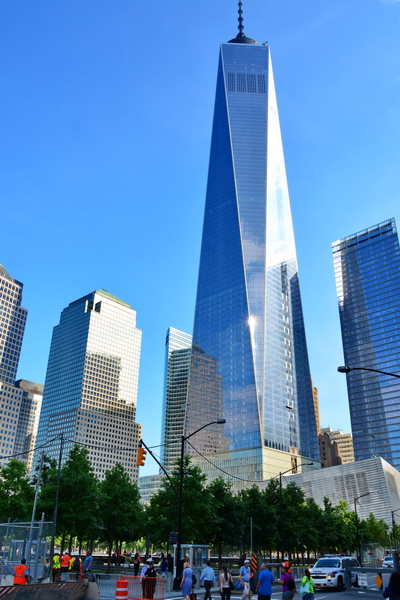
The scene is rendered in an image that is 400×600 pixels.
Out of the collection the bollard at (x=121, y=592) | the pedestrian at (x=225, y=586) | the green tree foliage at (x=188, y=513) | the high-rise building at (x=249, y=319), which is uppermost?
the high-rise building at (x=249, y=319)

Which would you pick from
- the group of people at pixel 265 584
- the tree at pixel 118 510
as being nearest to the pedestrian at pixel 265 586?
Result: the group of people at pixel 265 584

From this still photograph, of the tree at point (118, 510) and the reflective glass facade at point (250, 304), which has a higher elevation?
the reflective glass facade at point (250, 304)

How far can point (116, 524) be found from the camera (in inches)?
2307

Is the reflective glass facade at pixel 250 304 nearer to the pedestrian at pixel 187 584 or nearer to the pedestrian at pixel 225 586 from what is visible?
the pedestrian at pixel 225 586

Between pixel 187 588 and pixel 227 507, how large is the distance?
129 feet

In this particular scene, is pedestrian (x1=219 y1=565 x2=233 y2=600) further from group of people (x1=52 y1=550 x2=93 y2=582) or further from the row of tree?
the row of tree

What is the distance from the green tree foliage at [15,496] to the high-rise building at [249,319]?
318 ft

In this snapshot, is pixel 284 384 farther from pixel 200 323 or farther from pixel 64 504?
pixel 64 504

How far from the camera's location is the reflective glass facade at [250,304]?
15588cm

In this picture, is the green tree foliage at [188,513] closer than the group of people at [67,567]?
No

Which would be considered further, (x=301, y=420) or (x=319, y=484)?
(x=301, y=420)

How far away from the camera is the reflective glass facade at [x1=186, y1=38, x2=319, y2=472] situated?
A: 6137 inches

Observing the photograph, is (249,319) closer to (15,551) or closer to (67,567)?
(67,567)

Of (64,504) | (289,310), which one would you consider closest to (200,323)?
(289,310)
